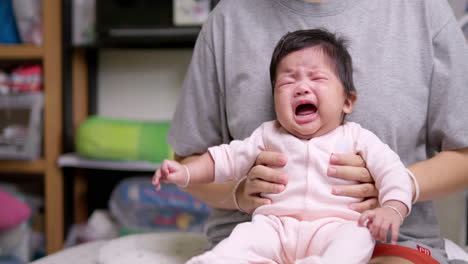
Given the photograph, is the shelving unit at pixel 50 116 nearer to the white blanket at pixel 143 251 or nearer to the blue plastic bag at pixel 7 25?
the blue plastic bag at pixel 7 25

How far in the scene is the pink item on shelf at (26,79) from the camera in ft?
7.44

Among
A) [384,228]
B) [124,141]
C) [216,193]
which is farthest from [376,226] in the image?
[124,141]

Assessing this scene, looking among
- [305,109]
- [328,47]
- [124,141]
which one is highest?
[328,47]

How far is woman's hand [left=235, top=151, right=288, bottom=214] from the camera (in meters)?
0.90

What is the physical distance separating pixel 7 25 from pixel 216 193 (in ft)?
5.53

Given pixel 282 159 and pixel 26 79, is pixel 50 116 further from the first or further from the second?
pixel 282 159

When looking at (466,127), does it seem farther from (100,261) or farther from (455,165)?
(100,261)

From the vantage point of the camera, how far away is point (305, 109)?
93 centimetres

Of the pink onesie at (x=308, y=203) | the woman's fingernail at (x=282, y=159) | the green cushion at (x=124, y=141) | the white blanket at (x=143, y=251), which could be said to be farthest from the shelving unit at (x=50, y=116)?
the woman's fingernail at (x=282, y=159)

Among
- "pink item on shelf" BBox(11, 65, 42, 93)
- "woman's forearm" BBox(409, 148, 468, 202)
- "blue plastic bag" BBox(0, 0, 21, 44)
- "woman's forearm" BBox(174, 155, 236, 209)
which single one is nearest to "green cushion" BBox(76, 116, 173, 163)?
"pink item on shelf" BBox(11, 65, 42, 93)

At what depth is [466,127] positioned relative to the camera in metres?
0.97

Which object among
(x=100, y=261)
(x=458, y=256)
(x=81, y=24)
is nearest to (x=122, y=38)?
(x=81, y=24)

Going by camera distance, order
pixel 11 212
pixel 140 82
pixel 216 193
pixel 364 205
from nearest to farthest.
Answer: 1. pixel 364 205
2. pixel 216 193
3. pixel 11 212
4. pixel 140 82

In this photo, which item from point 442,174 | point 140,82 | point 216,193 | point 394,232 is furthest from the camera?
point 140,82
